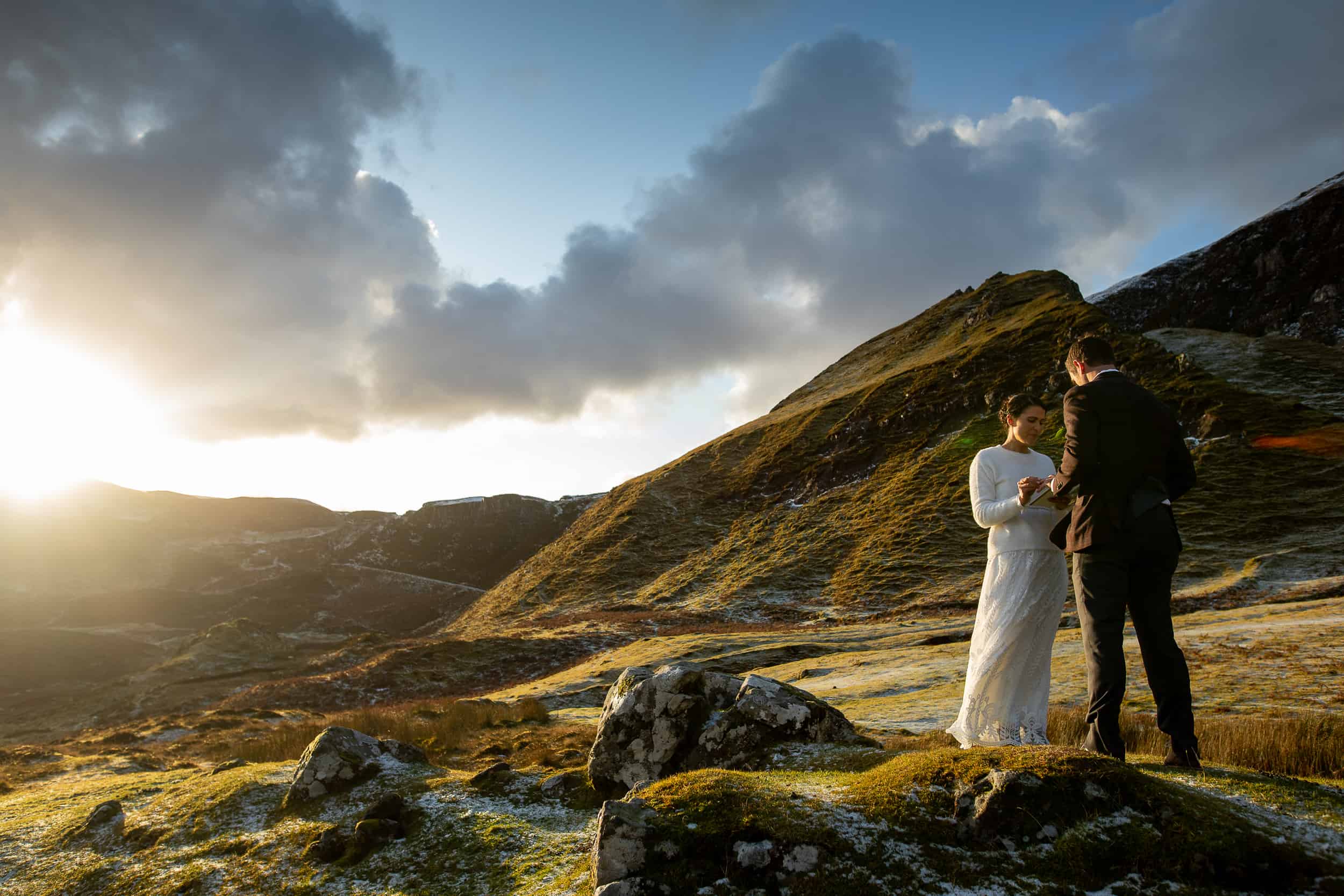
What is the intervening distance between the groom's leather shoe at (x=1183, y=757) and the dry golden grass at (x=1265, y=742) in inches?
→ 36.5

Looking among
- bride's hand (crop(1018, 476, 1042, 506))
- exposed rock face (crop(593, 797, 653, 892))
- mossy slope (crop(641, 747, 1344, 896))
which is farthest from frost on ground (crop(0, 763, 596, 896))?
bride's hand (crop(1018, 476, 1042, 506))

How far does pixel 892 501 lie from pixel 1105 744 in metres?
49.6

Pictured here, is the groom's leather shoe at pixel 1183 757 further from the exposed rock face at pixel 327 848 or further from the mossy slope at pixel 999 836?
the exposed rock face at pixel 327 848

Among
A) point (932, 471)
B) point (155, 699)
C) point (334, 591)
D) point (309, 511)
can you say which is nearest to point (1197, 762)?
point (155, 699)

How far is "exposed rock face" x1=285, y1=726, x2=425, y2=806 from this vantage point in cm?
766

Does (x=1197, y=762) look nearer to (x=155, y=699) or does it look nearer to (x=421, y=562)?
(x=155, y=699)

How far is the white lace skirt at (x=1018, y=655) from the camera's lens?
6.40 meters

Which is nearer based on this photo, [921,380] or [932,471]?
[932,471]

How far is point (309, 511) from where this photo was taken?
133625 mm

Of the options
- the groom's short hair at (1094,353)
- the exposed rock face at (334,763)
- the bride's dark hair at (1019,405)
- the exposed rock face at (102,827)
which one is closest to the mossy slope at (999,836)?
the groom's short hair at (1094,353)

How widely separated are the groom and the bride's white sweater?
0.63 meters

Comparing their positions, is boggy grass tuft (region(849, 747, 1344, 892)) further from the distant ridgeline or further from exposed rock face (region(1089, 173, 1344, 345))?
exposed rock face (region(1089, 173, 1344, 345))

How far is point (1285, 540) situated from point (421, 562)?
99.5 m

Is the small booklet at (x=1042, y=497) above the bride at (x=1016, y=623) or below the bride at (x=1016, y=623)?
above
